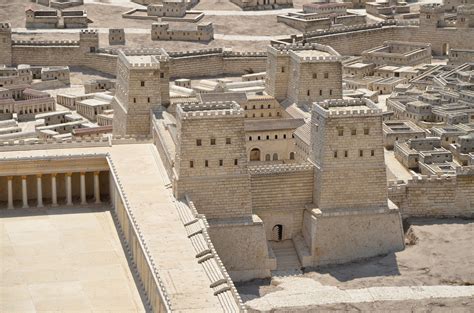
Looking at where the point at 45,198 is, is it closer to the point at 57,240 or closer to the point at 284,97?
the point at 57,240

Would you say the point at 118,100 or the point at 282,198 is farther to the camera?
the point at 118,100

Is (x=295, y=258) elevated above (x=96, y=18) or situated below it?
below

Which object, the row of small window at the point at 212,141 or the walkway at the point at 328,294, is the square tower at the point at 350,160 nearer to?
the walkway at the point at 328,294

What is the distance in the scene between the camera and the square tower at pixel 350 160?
192ft

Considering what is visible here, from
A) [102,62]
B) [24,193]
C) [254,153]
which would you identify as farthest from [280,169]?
[102,62]

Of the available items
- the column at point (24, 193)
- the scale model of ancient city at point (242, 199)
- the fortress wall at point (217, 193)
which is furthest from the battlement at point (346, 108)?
the column at point (24, 193)

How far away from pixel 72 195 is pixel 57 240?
23.4 feet

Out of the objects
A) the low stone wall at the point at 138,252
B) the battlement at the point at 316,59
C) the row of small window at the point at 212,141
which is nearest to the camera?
the low stone wall at the point at 138,252

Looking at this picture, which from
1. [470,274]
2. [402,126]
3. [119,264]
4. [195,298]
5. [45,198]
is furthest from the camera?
[402,126]

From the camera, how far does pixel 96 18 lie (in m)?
112

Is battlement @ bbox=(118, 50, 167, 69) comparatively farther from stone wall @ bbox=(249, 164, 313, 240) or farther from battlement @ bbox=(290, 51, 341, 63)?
stone wall @ bbox=(249, 164, 313, 240)

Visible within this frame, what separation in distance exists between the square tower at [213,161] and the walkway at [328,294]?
14.4 ft

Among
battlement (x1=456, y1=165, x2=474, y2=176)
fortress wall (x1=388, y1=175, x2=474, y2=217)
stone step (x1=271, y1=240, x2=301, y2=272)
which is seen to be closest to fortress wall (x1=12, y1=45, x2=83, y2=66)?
fortress wall (x1=388, y1=175, x2=474, y2=217)

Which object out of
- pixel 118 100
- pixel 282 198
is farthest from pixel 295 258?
pixel 118 100
